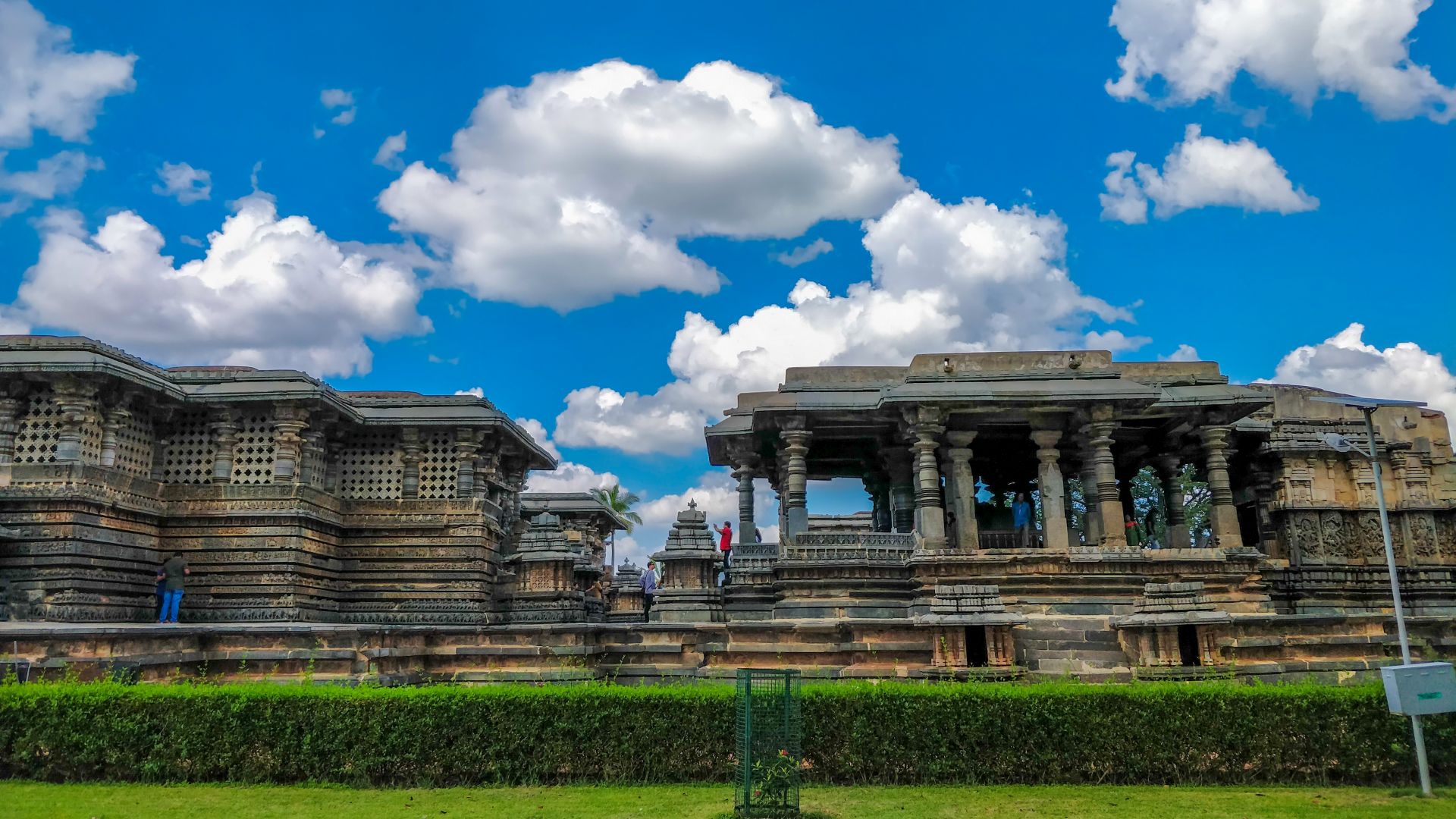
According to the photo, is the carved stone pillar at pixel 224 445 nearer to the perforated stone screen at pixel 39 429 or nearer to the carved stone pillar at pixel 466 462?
the perforated stone screen at pixel 39 429

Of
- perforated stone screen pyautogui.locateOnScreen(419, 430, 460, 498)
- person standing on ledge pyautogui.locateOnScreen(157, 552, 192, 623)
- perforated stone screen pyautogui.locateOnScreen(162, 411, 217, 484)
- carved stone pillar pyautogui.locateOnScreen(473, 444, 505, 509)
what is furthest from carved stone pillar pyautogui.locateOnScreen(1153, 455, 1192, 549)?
perforated stone screen pyautogui.locateOnScreen(162, 411, 217, 484)

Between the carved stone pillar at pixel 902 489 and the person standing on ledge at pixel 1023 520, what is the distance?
7.92 ft

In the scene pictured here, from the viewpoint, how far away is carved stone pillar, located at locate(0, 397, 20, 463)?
717 inches

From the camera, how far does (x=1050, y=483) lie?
19859 millimetres

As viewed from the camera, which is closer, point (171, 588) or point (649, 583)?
point (171, 588)

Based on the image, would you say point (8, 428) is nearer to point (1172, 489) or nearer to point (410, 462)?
point (410, 462)

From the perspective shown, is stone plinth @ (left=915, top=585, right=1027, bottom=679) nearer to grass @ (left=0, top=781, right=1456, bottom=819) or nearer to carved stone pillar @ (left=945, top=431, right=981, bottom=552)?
grass @ (left=0, top=781, right=1456, bottom=819)

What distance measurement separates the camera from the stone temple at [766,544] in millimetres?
13562

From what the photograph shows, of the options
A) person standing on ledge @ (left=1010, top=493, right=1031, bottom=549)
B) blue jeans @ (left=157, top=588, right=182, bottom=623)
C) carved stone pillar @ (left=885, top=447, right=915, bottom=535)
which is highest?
carved stone pillar @ (left=885, top=447, right=915, bottom=535)

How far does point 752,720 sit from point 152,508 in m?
17.1

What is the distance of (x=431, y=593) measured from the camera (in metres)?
23.1

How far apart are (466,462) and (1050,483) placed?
14.0 metres

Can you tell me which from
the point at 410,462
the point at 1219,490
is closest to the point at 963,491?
the point at 1219,490

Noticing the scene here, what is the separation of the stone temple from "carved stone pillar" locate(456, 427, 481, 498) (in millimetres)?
72
